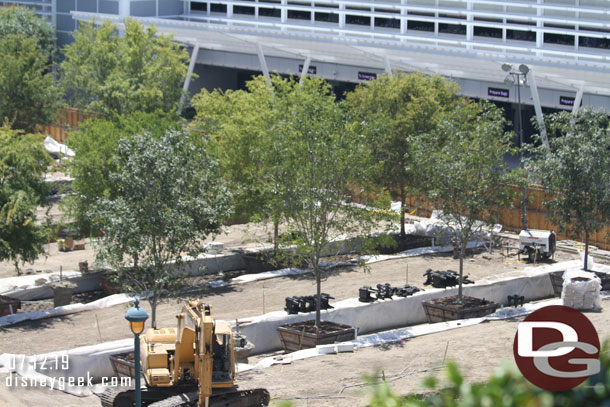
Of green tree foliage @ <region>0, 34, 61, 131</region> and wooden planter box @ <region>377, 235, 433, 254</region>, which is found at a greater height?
green tree foliage @ <region>0, 34, 61, 131</region>

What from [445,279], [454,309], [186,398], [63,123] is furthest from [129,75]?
[186,398]

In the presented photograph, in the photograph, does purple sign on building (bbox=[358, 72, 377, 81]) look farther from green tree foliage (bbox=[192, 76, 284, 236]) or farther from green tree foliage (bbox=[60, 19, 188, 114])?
green tree foliage (bbox=[192, 76, 284, 236])

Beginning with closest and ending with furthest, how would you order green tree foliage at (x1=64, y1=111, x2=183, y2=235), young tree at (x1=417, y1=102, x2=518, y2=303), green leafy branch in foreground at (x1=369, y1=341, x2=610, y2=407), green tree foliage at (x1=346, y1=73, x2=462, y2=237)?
green leafy branch in foreground at (x1=369, y1=341, x2=610, y2=407), young tree at (x1=417, y1=102, x2=518, y2=303), green tree foliage at (x1=64, y1=111, x2=183, y2=235), green tree foliage at (x1=346, y1=73, x2=462, y2=237)

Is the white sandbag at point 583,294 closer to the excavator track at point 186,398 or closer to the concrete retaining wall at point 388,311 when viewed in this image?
the concrete retaining wall at point 388,311

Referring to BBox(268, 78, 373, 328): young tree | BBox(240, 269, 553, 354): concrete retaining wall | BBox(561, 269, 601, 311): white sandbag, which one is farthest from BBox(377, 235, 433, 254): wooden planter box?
BBox(268, 78, 373, 328): young tree

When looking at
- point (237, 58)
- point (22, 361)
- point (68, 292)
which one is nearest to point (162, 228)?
point (22, 361)

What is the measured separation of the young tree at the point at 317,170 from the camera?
3092 cm

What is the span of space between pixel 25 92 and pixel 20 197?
23.7m

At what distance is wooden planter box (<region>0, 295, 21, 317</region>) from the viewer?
34094 millimetres

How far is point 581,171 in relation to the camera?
37.7 m

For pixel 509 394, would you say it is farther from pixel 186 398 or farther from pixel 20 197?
pixel 20 197

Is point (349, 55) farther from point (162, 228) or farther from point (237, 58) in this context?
point (162, 228)

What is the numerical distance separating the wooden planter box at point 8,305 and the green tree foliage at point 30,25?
55462 millimetres

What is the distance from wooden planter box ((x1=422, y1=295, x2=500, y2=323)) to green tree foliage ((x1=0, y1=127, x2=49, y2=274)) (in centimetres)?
1456
